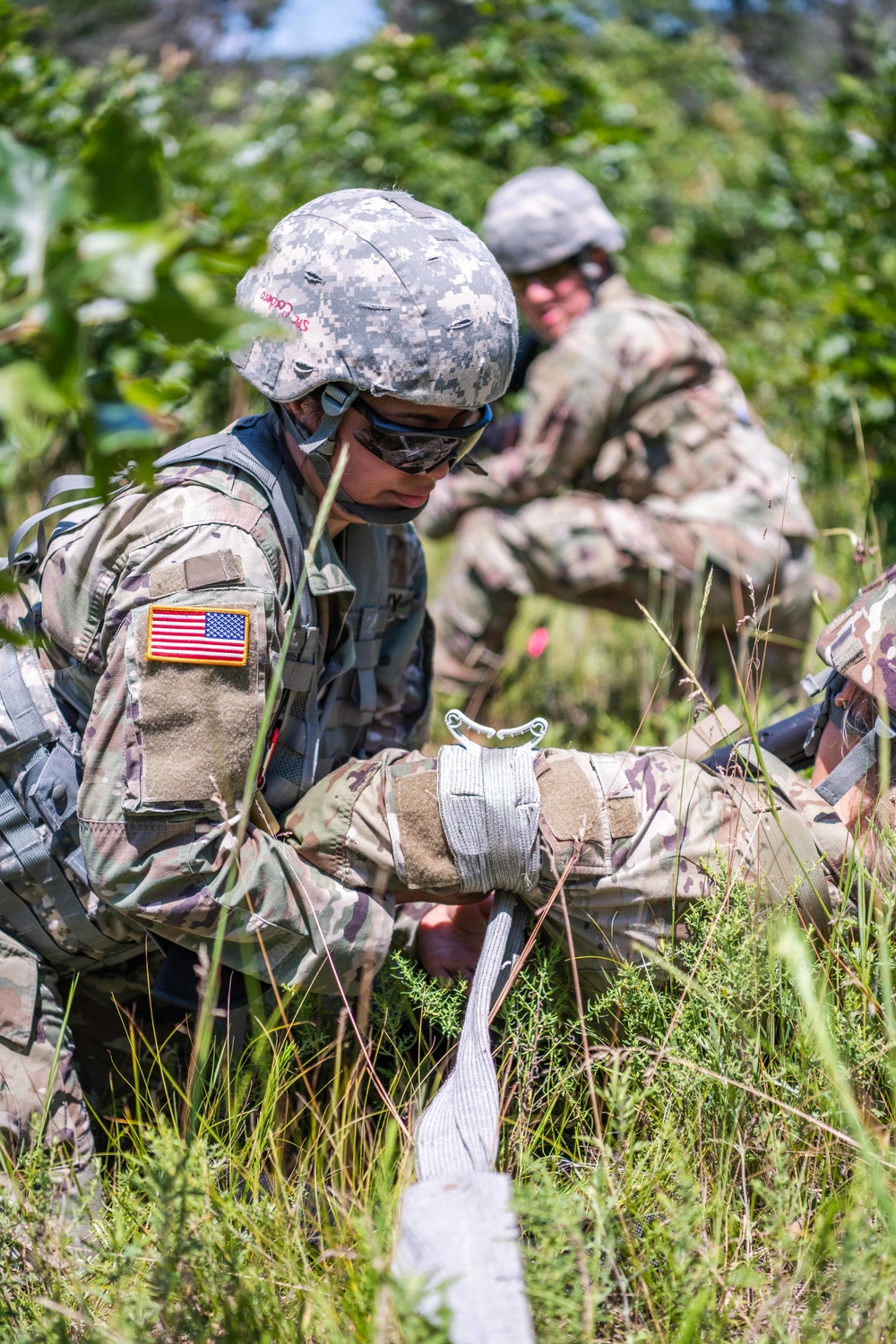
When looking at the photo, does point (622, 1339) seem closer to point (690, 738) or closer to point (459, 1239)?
point (459, 1239)

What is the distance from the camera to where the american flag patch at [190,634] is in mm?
1914

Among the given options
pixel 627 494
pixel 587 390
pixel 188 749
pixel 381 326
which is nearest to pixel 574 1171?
pixel 188 749

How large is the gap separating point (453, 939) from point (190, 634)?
0.88 m

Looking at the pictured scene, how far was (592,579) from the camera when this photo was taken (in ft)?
15.8

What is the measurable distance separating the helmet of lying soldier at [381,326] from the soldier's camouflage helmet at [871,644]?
0.82m

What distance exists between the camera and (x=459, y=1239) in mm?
1523

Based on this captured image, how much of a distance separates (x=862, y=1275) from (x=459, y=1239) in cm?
54

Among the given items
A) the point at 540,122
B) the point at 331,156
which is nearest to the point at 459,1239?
the point at 540,122

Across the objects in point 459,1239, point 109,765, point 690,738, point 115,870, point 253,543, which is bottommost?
point 690,738

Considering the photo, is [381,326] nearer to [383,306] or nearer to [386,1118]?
[383,306]

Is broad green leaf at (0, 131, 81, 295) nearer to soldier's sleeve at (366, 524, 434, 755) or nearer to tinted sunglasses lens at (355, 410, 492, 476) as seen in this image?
tinted sunglasses lens at (355, 410, 492, 476)

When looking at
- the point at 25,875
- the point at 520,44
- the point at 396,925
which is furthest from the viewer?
the point at 520,44

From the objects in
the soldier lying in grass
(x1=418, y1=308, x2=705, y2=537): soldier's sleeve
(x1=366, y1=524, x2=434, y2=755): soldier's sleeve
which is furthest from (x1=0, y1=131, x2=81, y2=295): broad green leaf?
(x1=418, y1=308, x2=705, y2=537): soldier's sleeve

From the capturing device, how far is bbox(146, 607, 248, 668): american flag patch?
191 centimetres
